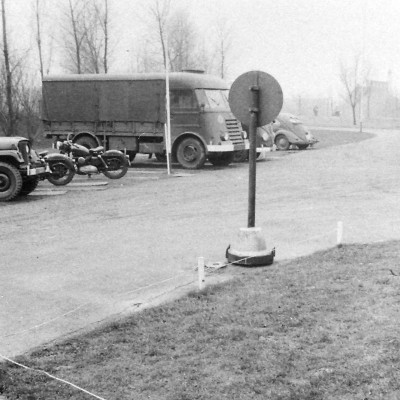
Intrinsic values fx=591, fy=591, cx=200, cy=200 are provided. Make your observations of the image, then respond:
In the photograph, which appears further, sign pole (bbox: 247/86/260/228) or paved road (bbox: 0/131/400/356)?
sign pole (bbox: 247/86/260/228)

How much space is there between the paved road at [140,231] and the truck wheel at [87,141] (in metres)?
3.19

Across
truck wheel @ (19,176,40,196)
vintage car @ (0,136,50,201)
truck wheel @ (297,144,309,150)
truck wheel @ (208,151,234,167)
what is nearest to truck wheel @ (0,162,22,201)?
vintage car @ (0,136,50,201)

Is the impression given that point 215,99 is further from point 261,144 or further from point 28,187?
point 28,187

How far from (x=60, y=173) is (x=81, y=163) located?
2.89 feet

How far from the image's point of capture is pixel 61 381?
3922 mm

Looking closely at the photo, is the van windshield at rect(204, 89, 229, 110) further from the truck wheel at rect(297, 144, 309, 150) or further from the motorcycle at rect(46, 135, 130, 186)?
the truck wheel at rect(297, 144, 309, 150)

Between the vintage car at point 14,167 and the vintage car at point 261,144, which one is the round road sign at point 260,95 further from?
the vintage car at point 261,144

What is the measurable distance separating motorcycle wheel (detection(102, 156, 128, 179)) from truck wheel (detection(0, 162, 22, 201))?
385 centimetres

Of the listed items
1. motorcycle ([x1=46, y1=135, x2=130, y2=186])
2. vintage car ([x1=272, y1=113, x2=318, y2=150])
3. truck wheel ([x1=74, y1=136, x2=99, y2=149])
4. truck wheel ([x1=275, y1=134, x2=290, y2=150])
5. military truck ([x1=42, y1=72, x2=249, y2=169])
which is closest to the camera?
motorcycle ([x1=46, y1=135, x2=130, y2=186])

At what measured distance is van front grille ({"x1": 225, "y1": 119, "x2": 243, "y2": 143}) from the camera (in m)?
18.8

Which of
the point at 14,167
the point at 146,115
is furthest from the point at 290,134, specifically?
the point at 14,167

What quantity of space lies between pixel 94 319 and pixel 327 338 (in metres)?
2.02

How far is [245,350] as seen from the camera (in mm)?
4328

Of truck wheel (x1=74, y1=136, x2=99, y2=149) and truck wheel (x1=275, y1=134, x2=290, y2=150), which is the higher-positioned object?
truck wheel (x1=74, y1=136, x2=99, y2=149)
